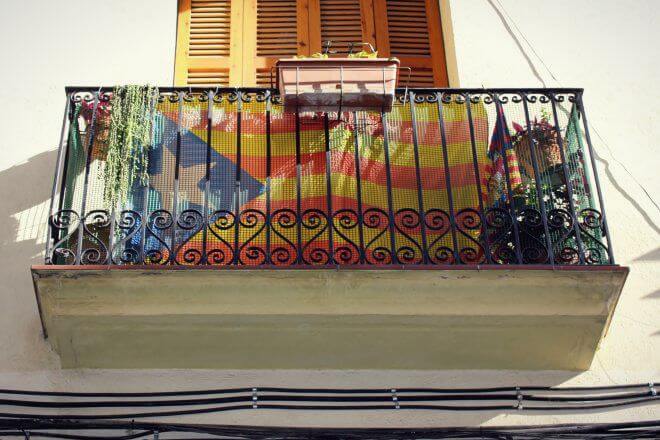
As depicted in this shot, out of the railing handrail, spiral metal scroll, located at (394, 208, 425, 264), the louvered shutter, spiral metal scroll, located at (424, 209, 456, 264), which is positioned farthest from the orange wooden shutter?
spiral metal scroll, located at (424, 209, 456, 264)

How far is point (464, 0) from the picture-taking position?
8820mm

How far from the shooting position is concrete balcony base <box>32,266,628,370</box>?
650 centimetres

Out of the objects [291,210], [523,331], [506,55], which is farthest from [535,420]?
[506,55]

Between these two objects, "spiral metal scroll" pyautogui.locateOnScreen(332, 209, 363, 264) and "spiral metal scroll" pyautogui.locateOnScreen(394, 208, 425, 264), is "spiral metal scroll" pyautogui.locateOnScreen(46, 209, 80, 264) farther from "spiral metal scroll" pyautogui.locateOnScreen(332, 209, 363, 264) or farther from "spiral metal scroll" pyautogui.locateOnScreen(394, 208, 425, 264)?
"spiral metal scroll" pyautogui.locateOnScreen(394, 208, 425, 264)

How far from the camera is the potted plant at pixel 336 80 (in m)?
7.02

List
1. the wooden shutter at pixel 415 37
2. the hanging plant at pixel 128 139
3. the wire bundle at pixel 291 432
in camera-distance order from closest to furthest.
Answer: the wire bundle at pixel 291 432, the hanging plant at pixel 128 139, the wooden shutter at pixel 415 37

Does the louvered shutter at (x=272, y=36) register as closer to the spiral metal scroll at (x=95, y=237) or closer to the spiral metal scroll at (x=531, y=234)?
the spiral metal scroll at (x=95, y=237)

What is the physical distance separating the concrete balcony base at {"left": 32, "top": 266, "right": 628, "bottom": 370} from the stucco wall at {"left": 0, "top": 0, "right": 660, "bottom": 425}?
12 cm

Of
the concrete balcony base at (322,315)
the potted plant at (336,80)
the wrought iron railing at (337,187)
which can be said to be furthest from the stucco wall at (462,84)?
the potted plant at (336,80)

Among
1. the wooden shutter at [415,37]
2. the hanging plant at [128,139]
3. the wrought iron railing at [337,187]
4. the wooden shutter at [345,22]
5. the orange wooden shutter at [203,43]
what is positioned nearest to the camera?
the wrought iron railing at [337,187]

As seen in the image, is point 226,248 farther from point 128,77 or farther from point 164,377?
point 128,77

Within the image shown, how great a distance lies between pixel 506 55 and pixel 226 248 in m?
2.89

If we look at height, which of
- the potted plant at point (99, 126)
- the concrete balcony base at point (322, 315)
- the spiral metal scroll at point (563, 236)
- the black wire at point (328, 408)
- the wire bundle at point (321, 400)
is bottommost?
the black wire at point (328, 408)

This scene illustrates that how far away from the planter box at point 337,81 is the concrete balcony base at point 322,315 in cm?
119
